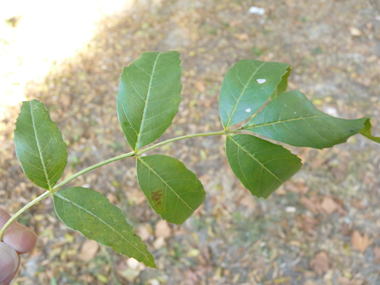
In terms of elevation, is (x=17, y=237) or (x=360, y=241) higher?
(x=17, y=237)

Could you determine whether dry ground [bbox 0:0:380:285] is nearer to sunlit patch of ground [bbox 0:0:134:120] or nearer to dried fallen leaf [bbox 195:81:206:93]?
dried fallen leaf [bbox 195:81:206:93]

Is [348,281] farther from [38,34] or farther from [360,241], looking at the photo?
[38,34]

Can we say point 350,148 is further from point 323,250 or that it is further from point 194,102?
point 194,102

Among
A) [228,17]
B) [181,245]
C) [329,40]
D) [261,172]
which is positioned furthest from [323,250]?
[228,17]

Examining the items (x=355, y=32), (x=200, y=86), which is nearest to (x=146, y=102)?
(x=200, y=86)

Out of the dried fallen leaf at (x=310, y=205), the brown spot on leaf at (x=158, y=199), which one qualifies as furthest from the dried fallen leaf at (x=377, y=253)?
the brown spot on leaf at (x=158, y=199)

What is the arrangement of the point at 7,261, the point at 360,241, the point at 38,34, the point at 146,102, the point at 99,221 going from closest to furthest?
1. the point at 99,221
2. the point at 146,102
3. the point at 7,261
4. the point at 360,241
5. the point at 38,34
